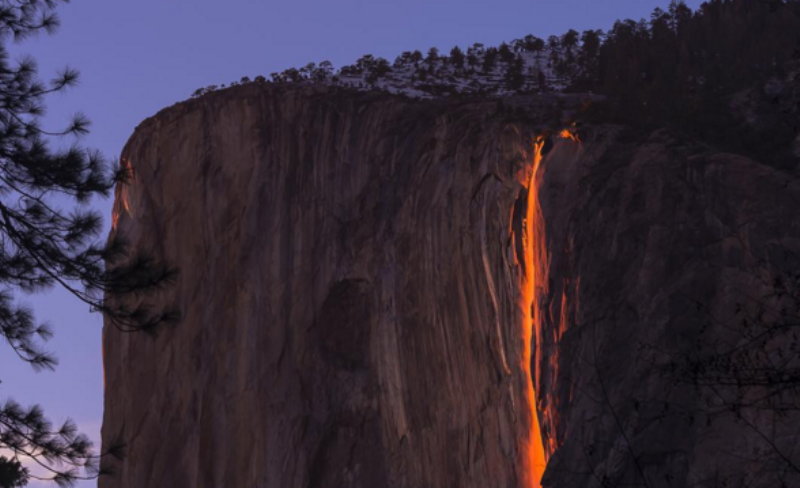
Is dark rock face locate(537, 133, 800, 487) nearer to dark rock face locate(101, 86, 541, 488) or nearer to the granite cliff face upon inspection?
the granite cliff face

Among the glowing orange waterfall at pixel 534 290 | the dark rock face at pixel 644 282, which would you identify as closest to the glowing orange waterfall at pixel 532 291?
the glowing orange waterfall at pixel 534 290

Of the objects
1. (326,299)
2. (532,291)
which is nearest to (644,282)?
(532,291)

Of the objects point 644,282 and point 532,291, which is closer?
point 644,282

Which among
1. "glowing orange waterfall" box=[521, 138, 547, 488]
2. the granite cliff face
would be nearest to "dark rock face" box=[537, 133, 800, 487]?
the granite cliff face

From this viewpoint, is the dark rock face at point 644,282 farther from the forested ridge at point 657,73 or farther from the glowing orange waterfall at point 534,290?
the forested ridge at point 657,73

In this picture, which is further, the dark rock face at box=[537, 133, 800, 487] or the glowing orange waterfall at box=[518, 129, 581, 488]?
the glowing orange waterfall at box=[518, 129, 581, 488]

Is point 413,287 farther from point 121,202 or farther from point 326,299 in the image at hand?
point 121,202
